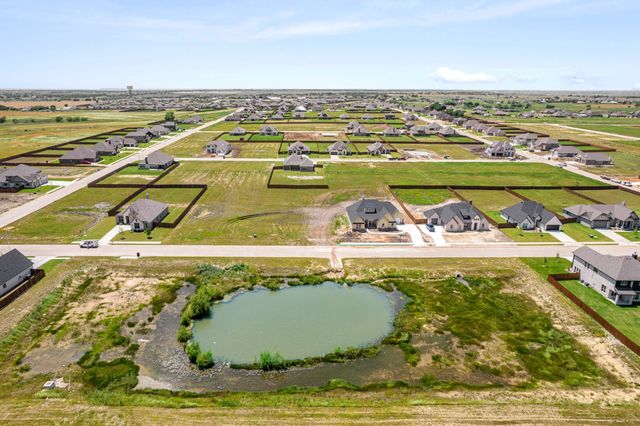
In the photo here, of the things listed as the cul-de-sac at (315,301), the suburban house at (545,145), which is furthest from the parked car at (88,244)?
the suburban house at (545,145)


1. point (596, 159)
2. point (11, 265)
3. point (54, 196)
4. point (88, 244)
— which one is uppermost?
point (596, 159)

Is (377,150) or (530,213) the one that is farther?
(377,150)

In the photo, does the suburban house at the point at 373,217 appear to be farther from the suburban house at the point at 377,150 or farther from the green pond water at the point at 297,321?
the suburban house at the point at 377,150

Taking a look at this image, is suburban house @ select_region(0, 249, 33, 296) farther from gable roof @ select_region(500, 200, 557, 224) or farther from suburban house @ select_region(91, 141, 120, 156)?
suburban house @ select_region(91, 141, 120, 156)

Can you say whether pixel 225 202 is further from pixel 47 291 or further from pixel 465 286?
pixel 465 286

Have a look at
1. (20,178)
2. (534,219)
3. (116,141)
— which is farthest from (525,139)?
(20,178)

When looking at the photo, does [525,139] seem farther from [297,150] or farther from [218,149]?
[218,149]

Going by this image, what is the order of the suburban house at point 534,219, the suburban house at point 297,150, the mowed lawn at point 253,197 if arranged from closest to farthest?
the mowed lawn at point 253,197 < the suburban house at point 534,219 < the suburban house at point 297,150
